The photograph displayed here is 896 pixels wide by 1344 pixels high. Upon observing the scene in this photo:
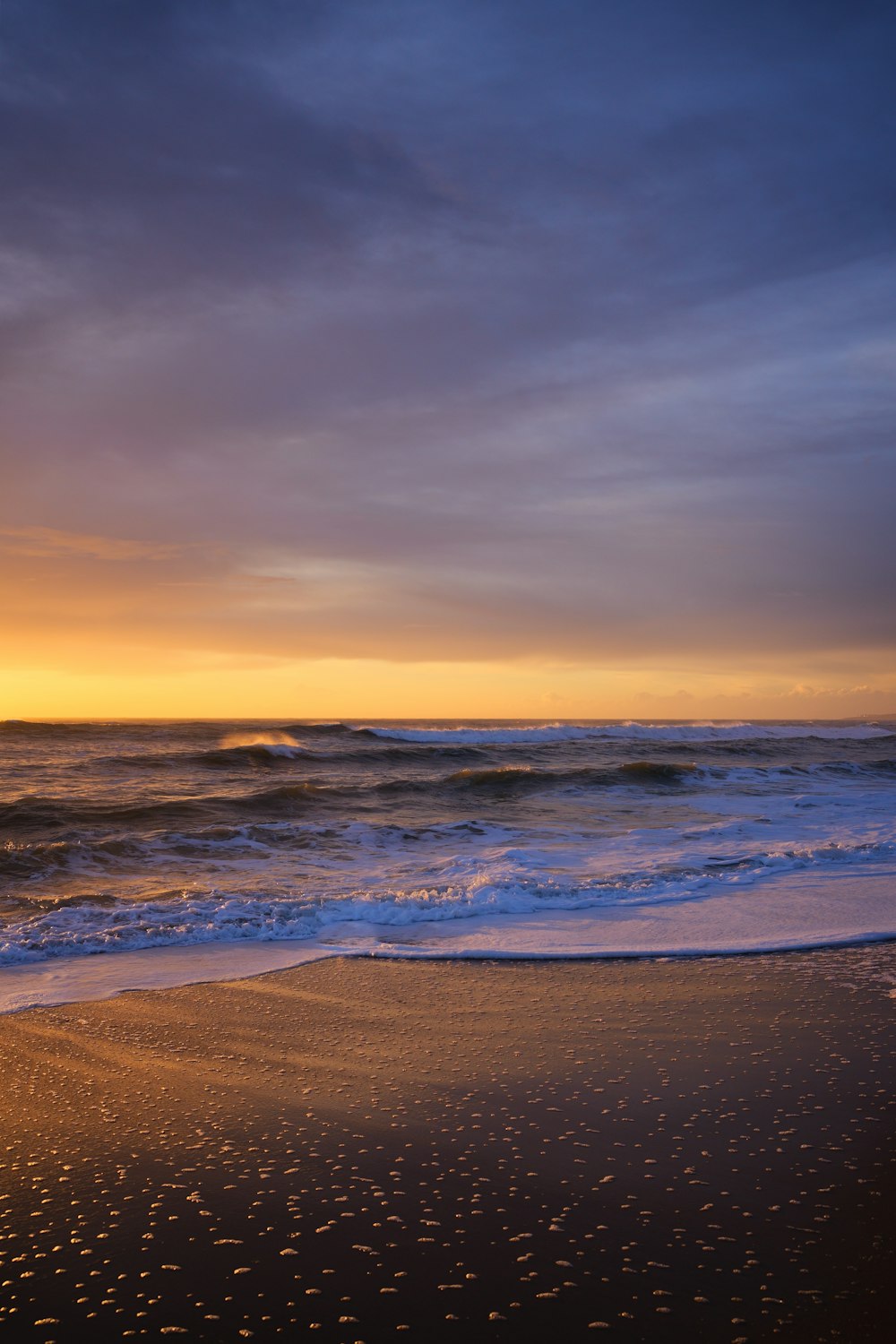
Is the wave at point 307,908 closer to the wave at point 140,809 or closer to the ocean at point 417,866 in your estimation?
the ocean at point 417,866

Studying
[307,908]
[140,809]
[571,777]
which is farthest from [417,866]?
[571,777]

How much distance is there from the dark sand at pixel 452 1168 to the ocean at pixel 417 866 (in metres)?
1.66

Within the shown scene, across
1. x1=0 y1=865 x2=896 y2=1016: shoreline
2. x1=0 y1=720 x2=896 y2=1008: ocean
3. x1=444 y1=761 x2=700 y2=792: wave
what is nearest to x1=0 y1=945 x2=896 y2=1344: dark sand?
x1=0 y1=865 x2=896 y2=1016: shoreline

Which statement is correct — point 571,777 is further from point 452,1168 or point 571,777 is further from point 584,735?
point 584,735

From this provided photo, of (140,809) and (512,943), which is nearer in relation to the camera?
(512,943)

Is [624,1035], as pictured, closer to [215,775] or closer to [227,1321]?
[227,1321]

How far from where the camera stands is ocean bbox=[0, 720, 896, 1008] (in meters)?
7.26

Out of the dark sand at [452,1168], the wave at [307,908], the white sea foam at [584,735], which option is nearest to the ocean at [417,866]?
the wave at [307,908]

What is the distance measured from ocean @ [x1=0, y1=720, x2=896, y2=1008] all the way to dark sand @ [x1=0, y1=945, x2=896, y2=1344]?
1.66m

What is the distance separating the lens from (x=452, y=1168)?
3404 millimetres

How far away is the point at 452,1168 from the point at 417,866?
25.4 feet

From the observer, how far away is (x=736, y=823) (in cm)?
1506

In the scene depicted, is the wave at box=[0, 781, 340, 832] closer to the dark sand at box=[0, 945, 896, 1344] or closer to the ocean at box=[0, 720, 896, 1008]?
the ocean at box=[0, 720, 896, 1008]

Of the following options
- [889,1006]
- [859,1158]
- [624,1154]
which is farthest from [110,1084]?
[889,1006]
